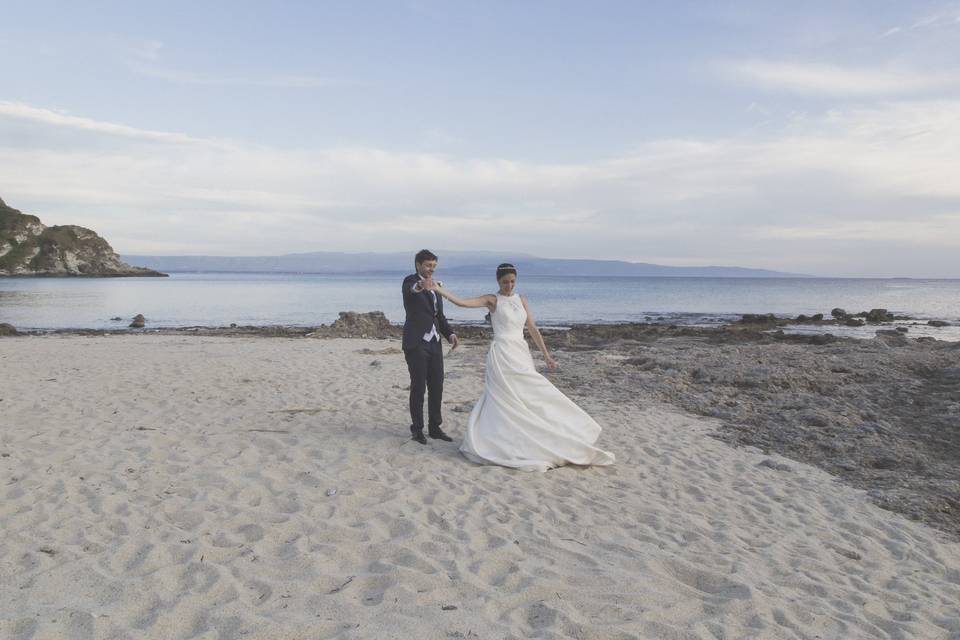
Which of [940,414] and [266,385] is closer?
[940,414]

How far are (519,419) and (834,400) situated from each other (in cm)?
619

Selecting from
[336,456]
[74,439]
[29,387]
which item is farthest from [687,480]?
[29,387]

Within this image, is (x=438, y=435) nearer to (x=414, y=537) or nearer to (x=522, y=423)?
(x=522, y=423)

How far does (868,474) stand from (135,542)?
6714mm

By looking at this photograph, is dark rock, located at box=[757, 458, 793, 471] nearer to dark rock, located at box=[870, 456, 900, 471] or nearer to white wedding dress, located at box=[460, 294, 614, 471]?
dark rock, located at box=[870, 456, 900, 471]

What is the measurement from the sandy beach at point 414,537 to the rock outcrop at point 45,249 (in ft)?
348

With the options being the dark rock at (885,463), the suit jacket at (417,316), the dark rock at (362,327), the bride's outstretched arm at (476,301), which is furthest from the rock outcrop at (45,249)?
the dark rock at (885,463)

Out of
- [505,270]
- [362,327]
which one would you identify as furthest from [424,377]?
[362,327]

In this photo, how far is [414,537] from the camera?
4.51 metres

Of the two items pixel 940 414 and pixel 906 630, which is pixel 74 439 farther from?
pixel 940 414

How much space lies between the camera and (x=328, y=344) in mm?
18969

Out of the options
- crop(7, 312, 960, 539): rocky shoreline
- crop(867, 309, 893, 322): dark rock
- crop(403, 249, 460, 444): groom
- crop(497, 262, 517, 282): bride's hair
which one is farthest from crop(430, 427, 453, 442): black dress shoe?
crop(867, 309, 893, 322): dark rock

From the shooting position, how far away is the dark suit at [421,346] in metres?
6.82

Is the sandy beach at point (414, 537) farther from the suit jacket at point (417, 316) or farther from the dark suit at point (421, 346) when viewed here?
the suit jacket at point (417, 316)
